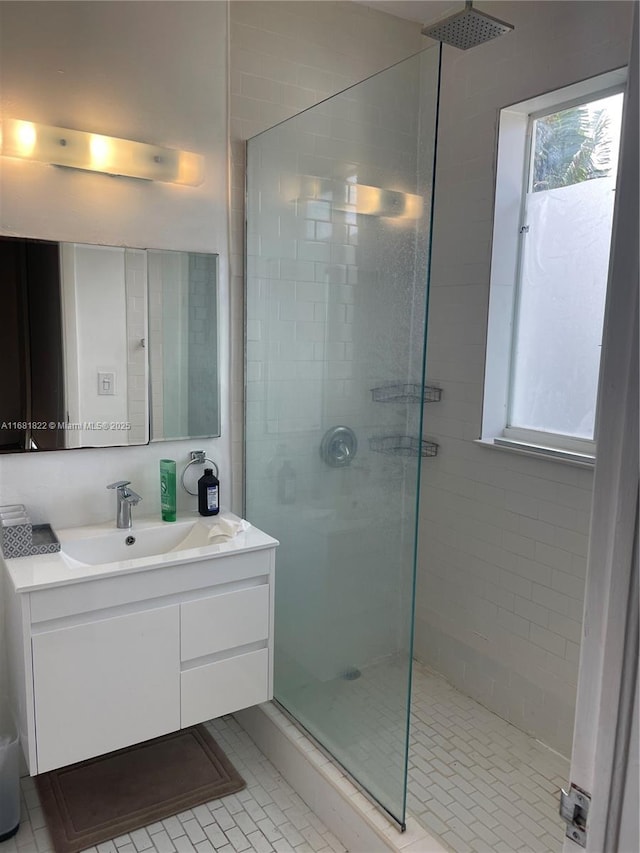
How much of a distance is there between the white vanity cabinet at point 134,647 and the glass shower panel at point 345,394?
24cm

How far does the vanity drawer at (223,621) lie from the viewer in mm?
2000

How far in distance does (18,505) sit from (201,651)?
76 cm

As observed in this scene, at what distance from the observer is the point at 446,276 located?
2807mm

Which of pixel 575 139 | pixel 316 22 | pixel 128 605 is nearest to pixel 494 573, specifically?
pixel 128 605

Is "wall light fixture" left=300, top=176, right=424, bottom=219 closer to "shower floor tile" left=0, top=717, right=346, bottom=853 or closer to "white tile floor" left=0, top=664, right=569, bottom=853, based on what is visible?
"white tile floor" left=0, top=664, right=569, bottom=853

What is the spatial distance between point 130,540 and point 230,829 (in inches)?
38.3

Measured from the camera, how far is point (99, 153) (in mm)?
2113

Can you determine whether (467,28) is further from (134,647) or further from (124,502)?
(134,647)

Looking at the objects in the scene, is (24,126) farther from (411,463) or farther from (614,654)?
(614,654)

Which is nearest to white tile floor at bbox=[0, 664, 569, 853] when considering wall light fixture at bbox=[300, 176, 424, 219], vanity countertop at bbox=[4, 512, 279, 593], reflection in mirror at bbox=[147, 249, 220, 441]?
vanity countertop at bbox=[4, 512, 279, 593]

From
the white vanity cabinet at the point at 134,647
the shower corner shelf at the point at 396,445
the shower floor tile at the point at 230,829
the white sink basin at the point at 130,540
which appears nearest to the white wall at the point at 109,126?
the white sink basin at the point at 130,540

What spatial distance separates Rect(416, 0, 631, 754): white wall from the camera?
2299 millimetres

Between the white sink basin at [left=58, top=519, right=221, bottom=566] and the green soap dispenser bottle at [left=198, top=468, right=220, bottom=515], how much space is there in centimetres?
7

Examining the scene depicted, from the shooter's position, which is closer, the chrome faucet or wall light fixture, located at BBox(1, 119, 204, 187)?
wall light fixture, located at BBox(1, 119, 204, 187)
